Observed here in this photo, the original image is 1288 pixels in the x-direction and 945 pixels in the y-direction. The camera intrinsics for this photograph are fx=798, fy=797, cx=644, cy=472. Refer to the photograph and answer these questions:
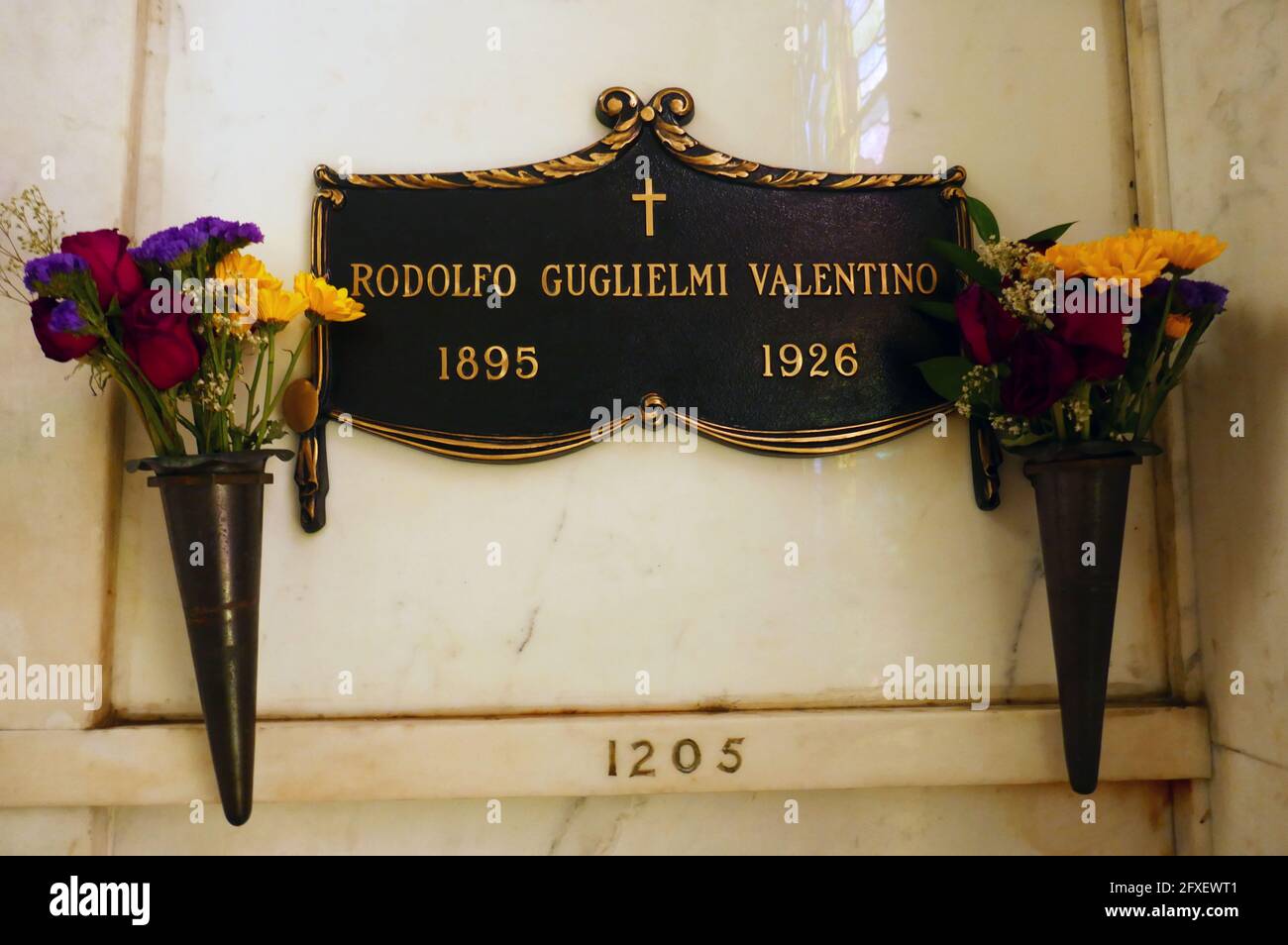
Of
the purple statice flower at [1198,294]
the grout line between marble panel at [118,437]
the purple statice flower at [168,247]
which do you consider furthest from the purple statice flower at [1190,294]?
the grout line between marble panel at [118,437]

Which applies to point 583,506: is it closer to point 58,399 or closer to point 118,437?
point 118,437

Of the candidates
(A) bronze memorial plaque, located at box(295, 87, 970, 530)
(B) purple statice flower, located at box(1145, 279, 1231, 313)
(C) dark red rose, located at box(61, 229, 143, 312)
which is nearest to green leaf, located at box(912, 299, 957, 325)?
(A) bronze memorial plaque, located at box(295, 87, 970, 530)

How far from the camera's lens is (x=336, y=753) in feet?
5.44

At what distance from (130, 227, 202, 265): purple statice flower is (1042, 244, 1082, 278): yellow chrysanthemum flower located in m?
1.63

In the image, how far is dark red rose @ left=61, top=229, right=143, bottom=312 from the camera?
1467 mm

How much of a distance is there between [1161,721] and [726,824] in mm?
963

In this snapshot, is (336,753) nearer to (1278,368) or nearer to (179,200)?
(179,200)

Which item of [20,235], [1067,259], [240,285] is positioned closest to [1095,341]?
[1067,259]

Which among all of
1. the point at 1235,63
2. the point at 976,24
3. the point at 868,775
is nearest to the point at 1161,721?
the point at 868,775

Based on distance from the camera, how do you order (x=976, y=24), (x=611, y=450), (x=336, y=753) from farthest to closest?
(x=976, y=24) < (x=611, y=450) < (x=336, y=753)

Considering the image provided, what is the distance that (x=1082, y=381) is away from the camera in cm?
152

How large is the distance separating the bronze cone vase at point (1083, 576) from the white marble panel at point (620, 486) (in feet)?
0.61

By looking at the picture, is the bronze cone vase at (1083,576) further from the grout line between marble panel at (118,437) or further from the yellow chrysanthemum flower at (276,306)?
the grout line between marble panel at (118,437)

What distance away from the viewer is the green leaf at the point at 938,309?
5.65ft
